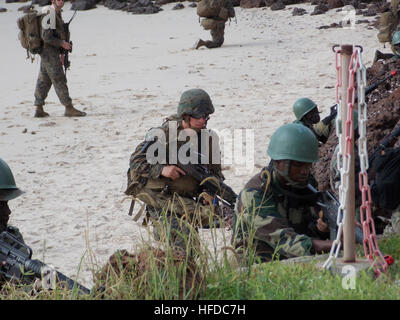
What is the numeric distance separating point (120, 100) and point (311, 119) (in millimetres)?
5946

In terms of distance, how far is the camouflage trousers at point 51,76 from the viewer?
35.9ft

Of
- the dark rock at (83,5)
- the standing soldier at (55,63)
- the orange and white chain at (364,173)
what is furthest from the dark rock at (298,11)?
the orange and white chain at (364,173)

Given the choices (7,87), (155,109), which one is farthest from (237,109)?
(7,87)

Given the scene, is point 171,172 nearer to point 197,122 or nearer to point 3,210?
point 197,122

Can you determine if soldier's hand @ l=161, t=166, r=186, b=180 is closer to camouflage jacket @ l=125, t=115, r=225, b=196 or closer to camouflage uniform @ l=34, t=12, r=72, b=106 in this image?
camouflage jacket @ l=125, t=115, r=225, b=196

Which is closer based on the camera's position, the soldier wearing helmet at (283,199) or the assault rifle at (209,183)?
the soldier wearing helmet at (283,199)

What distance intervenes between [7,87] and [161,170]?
9.51 m

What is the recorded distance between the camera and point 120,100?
12477mm

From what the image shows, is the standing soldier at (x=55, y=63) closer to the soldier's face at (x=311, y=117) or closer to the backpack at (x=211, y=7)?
the soldier's face at (x=311, y=117)

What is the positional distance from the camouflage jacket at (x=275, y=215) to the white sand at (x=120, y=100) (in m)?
0.83

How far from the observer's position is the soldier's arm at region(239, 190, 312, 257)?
417 cm

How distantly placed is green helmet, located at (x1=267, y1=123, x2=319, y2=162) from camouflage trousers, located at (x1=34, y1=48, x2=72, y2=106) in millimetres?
7301

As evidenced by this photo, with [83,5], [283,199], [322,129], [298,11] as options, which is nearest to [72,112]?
[322,129]
